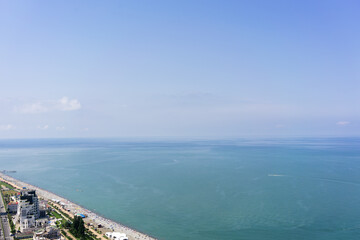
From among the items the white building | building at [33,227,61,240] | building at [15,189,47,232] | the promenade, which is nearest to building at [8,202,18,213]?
the promenade

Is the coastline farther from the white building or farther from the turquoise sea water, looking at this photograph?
the turquoise sea water

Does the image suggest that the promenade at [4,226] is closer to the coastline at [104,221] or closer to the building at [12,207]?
the building at [12,207]

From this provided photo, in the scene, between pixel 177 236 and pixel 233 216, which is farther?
pixel 233 216

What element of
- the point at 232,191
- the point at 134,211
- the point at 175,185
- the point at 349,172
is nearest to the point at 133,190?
the point at 175,185

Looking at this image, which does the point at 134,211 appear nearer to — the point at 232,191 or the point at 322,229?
the point at 232,191

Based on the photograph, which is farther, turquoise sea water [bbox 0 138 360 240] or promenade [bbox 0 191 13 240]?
turquoise sea water [bbox 0 138 360 240]

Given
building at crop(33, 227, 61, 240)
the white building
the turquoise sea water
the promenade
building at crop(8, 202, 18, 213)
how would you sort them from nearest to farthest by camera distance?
building at crop(33, 227, 61, 240), the promenade, the white building, the turquoise sea water, building at crop(8, 202, 18, 213)

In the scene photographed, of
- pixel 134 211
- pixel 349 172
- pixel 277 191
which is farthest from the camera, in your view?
pixel 349 172

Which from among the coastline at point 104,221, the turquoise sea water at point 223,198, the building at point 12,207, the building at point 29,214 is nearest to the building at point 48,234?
the building at point 29,214

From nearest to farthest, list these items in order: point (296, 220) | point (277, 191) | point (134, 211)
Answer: point (296, 220)
point (134, 211)
point (277, 191)

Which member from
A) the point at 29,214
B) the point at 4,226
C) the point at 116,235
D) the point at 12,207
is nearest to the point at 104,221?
the point at 116,235
